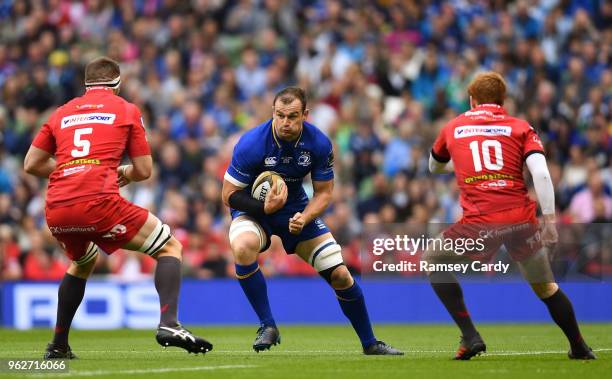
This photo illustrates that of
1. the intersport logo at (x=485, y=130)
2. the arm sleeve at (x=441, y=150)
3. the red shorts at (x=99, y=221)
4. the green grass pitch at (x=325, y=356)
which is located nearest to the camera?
the green grass pitch at (x=325, y=356)

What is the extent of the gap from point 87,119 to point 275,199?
6.02ft

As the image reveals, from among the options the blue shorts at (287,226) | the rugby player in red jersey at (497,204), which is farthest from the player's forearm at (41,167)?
the rugby player in red jersey at (497,204)

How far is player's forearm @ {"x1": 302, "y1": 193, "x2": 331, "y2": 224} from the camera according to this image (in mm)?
10836

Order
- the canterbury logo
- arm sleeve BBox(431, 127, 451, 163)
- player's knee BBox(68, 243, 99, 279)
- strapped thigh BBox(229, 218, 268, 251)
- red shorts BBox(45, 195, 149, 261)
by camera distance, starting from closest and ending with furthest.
→ the canterbury logo → red shorts BBox(45, 195, 149, 261) → player's knee BBox(68, 243, 99, 279) → arm sleeve BBox(431, 127, 451, 163) → strapped thigh BBox(229, 218, 268, 251)

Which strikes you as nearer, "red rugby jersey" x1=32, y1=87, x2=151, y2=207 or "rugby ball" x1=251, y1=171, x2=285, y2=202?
"red rugby jersey" x1=32, y1=87, x2=151, y2=207

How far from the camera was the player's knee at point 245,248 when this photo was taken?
1080cm

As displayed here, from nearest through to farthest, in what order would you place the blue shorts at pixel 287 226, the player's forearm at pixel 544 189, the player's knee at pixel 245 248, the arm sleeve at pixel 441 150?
the player's forearm at pixel 544 189
the arm sleeve at pixel 441 150
the player's knee at pixel 245 248
the blue shorts at pixel 287 226

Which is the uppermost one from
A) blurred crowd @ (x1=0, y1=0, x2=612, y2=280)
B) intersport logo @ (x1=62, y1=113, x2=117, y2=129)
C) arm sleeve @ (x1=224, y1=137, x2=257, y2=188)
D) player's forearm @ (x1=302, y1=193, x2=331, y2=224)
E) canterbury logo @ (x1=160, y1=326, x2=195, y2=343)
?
blurred crowd @ (x1=0, y1=0, x2=612, y2=280)

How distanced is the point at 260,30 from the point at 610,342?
1271 cm

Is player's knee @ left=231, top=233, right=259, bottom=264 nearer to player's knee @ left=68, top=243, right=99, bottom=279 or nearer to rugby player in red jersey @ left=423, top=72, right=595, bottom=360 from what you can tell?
player's knee @ left=68, top=243, right=99, bottom=279

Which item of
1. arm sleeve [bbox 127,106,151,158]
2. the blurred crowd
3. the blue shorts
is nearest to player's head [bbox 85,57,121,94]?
arm sleeve [bbox 127,106,151,158]

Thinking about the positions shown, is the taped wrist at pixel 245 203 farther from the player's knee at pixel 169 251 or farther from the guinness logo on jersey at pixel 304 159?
the player's knee at pixel 169 251

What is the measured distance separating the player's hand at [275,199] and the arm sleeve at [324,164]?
1.51ft

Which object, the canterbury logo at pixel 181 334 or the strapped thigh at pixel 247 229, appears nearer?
the canterbury logo at pixel 181 334
